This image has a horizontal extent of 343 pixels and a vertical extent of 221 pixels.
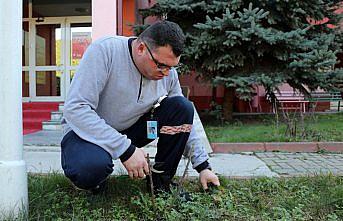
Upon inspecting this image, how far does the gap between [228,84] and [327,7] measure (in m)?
3.08

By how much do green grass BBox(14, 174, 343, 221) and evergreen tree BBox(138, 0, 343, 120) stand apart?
4181mm

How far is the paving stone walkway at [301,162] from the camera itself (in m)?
3.29

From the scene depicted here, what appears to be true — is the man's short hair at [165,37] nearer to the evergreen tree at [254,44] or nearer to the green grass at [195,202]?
the green grass at [195,202]

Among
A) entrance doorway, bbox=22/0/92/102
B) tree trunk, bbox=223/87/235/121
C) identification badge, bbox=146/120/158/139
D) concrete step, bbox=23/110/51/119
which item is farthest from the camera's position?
entrance doorway, bbox=22/0/92/102

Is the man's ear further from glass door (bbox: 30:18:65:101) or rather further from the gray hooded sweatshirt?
glass door (bbox: 30:18:65:101)

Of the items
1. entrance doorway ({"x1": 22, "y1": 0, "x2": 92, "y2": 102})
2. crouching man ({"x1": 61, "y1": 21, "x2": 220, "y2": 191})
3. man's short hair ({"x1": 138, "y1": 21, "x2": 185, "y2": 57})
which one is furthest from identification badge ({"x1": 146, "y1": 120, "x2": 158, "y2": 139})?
entrance doorway ({"x1": 22, "y1": 0, "x2": 92, "y2": 102})

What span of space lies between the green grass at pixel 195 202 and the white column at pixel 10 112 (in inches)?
6.0

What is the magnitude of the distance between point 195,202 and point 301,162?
219 cm

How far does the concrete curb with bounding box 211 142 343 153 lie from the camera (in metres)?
4.71

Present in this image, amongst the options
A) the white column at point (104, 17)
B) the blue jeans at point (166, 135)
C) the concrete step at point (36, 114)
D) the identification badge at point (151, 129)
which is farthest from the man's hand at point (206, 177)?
the concrete step at point (36, 114)

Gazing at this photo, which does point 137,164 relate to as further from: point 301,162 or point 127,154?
point 301,162

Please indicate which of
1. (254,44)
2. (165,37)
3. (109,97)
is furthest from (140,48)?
(254,44)

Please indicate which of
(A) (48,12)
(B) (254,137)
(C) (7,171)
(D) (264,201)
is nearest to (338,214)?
(D) (264,201)

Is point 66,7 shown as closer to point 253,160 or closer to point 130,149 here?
point 253,160
